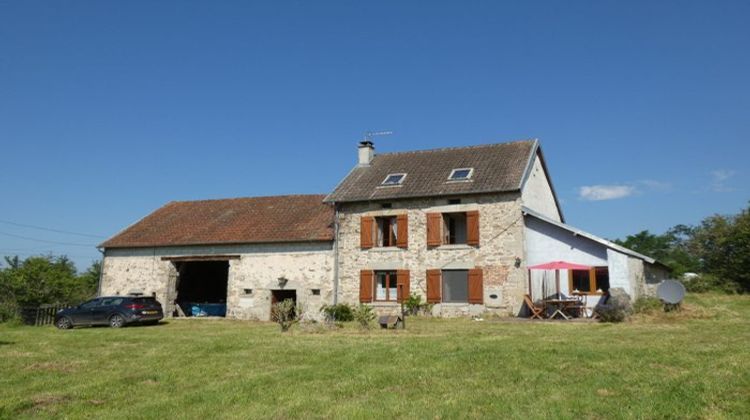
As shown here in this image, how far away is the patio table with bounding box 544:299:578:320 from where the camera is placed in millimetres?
17438

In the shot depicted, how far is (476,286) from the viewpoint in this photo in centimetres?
1930

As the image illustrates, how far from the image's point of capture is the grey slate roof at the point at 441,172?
20.0 m

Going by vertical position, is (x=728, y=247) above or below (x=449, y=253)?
above

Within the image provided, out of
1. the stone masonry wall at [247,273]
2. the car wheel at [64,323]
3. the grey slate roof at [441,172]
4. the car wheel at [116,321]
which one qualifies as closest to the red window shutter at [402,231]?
the grey slate roof at [441,172]

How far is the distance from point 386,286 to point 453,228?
3.44 meters

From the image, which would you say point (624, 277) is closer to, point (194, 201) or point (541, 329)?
point (541, 329)

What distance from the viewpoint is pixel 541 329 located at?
13.8 meters

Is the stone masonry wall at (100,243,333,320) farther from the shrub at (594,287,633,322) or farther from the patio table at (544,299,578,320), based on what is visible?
the shrub at (594,287,633,322)

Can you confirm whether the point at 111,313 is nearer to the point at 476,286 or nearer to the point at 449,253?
the point at 449,253

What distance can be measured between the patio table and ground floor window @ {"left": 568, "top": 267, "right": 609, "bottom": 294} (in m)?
1.03

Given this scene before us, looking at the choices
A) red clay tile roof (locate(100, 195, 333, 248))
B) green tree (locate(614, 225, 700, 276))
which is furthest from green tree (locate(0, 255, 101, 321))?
green tree (locate(614, 225, 700, 276))

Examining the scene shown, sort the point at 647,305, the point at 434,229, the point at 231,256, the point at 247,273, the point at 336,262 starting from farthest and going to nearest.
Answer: the point at 231,256 < the point at 247,273 < the point at 336,262 < the point at 434,229 < the point at 647,305

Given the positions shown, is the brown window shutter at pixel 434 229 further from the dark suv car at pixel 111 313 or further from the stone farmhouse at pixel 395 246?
the dark suv car at pixel 111 313

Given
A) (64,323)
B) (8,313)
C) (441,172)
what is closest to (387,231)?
(441,172)
